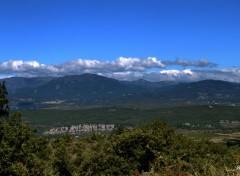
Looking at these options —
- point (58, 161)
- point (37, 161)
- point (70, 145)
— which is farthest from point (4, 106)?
point (37, 161)

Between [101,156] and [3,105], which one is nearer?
[101,156]

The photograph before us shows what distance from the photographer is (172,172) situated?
15227mm

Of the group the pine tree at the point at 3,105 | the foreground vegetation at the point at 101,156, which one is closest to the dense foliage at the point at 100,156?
the foreground vegetation at the point at 101,156

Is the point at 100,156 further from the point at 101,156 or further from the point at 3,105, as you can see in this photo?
the point at 3,105

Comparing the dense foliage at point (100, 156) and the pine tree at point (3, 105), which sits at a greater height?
the pine tree at point (3, 105)

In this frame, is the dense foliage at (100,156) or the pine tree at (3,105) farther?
the pine tree at (3,105)

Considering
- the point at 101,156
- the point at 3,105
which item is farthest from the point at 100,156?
the point at 3,105

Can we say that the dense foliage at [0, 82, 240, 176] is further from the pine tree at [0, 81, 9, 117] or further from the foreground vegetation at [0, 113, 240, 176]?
the pine tree at [0, 81, 9, 117]

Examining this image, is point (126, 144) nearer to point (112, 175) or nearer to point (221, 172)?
point (112, 175)

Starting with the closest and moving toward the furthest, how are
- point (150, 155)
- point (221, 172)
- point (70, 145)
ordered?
point (221, 172)
point (150, 155)
point (70, 145)

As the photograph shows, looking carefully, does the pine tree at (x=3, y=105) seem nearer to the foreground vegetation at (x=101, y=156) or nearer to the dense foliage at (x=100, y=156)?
the dense foliage at (x=100, y=156)

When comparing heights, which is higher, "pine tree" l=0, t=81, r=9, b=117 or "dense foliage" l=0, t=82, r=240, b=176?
"pine tree" l=0, t=81, r=9, b=117

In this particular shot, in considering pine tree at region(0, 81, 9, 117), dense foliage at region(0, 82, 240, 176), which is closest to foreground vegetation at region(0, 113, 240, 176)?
dense foliage at region(0, 82, 240, 176)

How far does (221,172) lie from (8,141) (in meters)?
44.4
